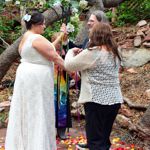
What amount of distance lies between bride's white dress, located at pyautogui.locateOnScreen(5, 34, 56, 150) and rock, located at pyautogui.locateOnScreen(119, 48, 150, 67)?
166 inches

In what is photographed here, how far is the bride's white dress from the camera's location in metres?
4.88


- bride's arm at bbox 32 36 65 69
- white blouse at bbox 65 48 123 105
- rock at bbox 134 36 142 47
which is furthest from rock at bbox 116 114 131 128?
rock at bbox 134 36 142 47

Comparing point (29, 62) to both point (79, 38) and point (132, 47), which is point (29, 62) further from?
point (132, 47)

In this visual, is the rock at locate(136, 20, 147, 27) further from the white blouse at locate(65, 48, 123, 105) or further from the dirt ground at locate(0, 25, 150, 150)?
the white blouse at locate(65, 48, 123, 105)

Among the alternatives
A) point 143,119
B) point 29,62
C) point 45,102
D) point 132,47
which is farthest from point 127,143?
point 132,47

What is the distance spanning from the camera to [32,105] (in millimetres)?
4953

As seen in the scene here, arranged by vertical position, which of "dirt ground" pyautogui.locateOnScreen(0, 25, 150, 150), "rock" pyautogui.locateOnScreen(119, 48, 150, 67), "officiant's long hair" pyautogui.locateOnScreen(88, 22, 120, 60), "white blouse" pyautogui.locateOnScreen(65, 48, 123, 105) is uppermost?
"officiant's long hair" pyautogui.locateOnScreen(88, 22, 120, 60)

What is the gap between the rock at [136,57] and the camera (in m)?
9.01

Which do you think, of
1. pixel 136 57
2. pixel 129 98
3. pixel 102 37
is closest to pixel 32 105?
pixel 102 37

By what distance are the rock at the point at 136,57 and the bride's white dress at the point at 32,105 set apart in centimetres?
422

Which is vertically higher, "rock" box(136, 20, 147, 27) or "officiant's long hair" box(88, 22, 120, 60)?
"officiant's long hair" box(88, 22, 120, 60)

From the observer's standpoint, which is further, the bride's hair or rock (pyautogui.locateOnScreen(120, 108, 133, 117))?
rock (pyautogui.locateOnScreen(120, 108, 133, 117))

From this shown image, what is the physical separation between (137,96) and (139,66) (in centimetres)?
157

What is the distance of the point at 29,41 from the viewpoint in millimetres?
4828
